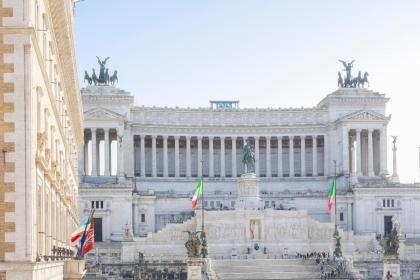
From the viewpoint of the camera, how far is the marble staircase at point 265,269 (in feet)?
321

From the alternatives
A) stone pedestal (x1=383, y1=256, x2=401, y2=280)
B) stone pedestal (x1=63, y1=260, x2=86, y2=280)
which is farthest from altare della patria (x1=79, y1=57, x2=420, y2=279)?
stone pedestal (x1=63, y1=260, x2=86, y2=280)

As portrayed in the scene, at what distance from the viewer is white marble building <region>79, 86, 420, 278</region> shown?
136m

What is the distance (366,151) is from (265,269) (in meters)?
58.3

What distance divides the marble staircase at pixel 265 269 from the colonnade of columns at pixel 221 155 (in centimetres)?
4583

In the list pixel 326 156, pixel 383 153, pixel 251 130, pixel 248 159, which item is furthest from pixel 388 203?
pixel 251 130

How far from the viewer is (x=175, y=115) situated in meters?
155

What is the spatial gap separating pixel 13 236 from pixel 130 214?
351 feet

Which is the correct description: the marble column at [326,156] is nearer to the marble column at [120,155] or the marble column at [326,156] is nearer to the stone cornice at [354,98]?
the stone cornice at [354,98]

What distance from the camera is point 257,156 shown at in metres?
158

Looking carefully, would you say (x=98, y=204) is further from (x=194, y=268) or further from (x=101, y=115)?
(x=194, y=268)

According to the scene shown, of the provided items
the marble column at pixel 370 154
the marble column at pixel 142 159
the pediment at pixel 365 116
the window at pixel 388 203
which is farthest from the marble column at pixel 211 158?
the window at pixel 388 203

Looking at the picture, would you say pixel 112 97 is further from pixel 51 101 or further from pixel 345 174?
pixel 51 101

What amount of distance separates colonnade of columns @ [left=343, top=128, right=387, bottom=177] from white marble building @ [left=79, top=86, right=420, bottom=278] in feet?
0.56

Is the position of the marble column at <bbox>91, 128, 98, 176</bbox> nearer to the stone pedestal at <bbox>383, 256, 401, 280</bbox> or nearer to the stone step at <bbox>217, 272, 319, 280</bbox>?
the stone step at <bbox>217, 272, 319, 280</bbox>
